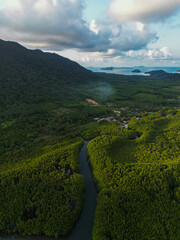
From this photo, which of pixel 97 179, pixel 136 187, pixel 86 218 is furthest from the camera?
pixel 97 179

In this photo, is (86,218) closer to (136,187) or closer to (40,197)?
(40,197)

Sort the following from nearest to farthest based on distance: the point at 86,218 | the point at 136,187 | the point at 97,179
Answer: the point at 86,218, the point at 136,187, the point at 97,179

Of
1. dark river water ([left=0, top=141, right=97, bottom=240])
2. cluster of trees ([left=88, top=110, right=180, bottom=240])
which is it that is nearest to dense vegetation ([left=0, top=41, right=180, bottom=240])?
cluster of trees ([left=88, top=110, right=180, bottom=240])

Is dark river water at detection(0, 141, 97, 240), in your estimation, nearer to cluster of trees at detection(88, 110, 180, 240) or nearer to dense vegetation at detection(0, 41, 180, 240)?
dense vegetation at detection(0, 41, 180, 240)

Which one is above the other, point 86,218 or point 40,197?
point 40,197

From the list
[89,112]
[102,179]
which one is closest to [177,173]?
[102,179]

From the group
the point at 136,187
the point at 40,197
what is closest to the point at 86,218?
the point at 40,197
